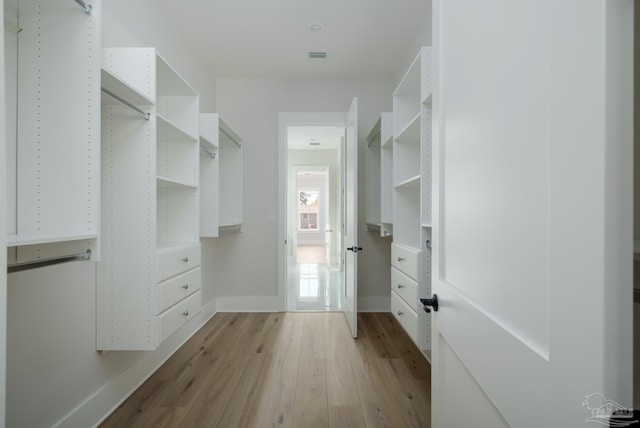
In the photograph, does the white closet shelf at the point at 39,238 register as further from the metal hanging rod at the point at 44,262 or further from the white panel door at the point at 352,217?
the white panel door at the point at 352,217

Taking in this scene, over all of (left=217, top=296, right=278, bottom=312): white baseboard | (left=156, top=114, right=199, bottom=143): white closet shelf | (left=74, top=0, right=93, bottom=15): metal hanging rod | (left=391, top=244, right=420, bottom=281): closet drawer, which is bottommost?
(left=217, top=296, right=278, bottom=312): white baseboard

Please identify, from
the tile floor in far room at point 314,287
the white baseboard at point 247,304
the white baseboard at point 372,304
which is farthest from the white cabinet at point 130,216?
the white baseboard at point 372,304

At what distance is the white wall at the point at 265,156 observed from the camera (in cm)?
371

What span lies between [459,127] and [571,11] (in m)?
0.39

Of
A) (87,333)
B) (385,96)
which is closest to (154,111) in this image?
(87,333)

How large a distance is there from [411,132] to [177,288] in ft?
5.79

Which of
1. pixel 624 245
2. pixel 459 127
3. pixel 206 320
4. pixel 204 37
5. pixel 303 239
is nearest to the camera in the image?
pixel 624 245

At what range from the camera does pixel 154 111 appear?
1.68m

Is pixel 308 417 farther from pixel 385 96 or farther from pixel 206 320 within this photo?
pixel 385 96

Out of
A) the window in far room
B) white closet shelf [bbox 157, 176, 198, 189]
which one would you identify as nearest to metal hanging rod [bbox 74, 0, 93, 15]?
white closet shelf [bbox 157, 176, 198, 189]

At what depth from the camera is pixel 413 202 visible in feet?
8.02

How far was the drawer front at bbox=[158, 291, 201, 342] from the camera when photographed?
1.75m

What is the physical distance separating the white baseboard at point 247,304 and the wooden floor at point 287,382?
1.80 ft

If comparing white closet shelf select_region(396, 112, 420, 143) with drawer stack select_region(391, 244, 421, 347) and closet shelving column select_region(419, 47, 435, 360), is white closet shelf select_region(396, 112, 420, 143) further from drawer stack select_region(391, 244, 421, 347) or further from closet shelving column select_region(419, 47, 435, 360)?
drawer stack select_region(391, 244, 421, 347)
